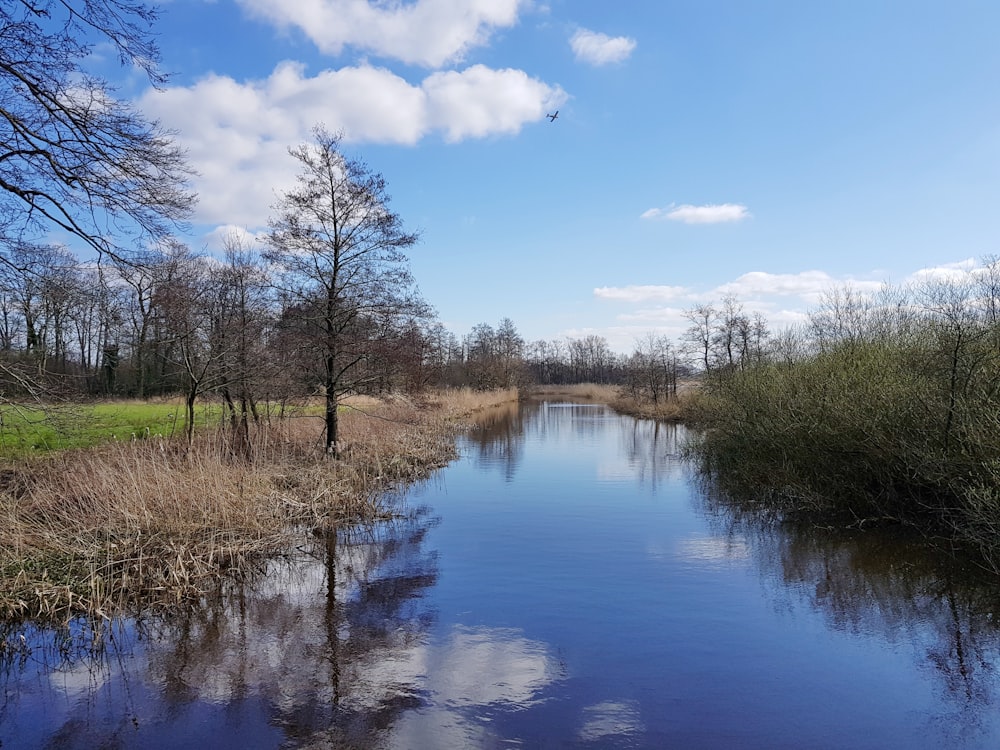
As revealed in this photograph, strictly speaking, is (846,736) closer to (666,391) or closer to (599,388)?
(666,391)

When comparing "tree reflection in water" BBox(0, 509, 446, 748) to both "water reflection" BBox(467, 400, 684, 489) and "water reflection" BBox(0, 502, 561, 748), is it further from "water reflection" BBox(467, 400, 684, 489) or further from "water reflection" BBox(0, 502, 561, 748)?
"water reflection" BBox(467, 400, 684, 489)

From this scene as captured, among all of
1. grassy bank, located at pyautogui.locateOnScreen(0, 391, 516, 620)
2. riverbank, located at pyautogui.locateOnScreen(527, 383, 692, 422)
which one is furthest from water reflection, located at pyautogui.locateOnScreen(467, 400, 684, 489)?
grassy bank, located at pyautogui.locateOnScreen(0, 391, 516, 620)

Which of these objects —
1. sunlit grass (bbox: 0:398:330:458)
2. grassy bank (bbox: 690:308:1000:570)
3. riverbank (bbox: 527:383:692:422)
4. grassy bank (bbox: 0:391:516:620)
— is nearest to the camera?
grassy bank (bbox: 0:391:516:620)

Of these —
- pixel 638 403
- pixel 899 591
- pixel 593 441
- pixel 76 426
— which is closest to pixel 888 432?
pixel 899 591

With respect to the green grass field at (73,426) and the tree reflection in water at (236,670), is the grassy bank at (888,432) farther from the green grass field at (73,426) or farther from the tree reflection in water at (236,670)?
the green grass field at (73,426)

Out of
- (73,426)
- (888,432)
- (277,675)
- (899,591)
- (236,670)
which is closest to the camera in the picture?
(277,675)

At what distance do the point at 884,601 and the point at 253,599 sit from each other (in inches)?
307

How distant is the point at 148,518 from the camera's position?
27.6ft

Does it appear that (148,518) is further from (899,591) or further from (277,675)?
(899,591)

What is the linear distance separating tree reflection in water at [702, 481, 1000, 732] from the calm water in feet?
0.12

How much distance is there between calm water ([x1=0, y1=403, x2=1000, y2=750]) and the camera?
5008mm

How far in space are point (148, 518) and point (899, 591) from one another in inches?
386

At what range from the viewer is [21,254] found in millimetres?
8836

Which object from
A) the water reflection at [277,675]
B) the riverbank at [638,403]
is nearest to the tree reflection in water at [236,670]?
the water reflection at [277,675]
